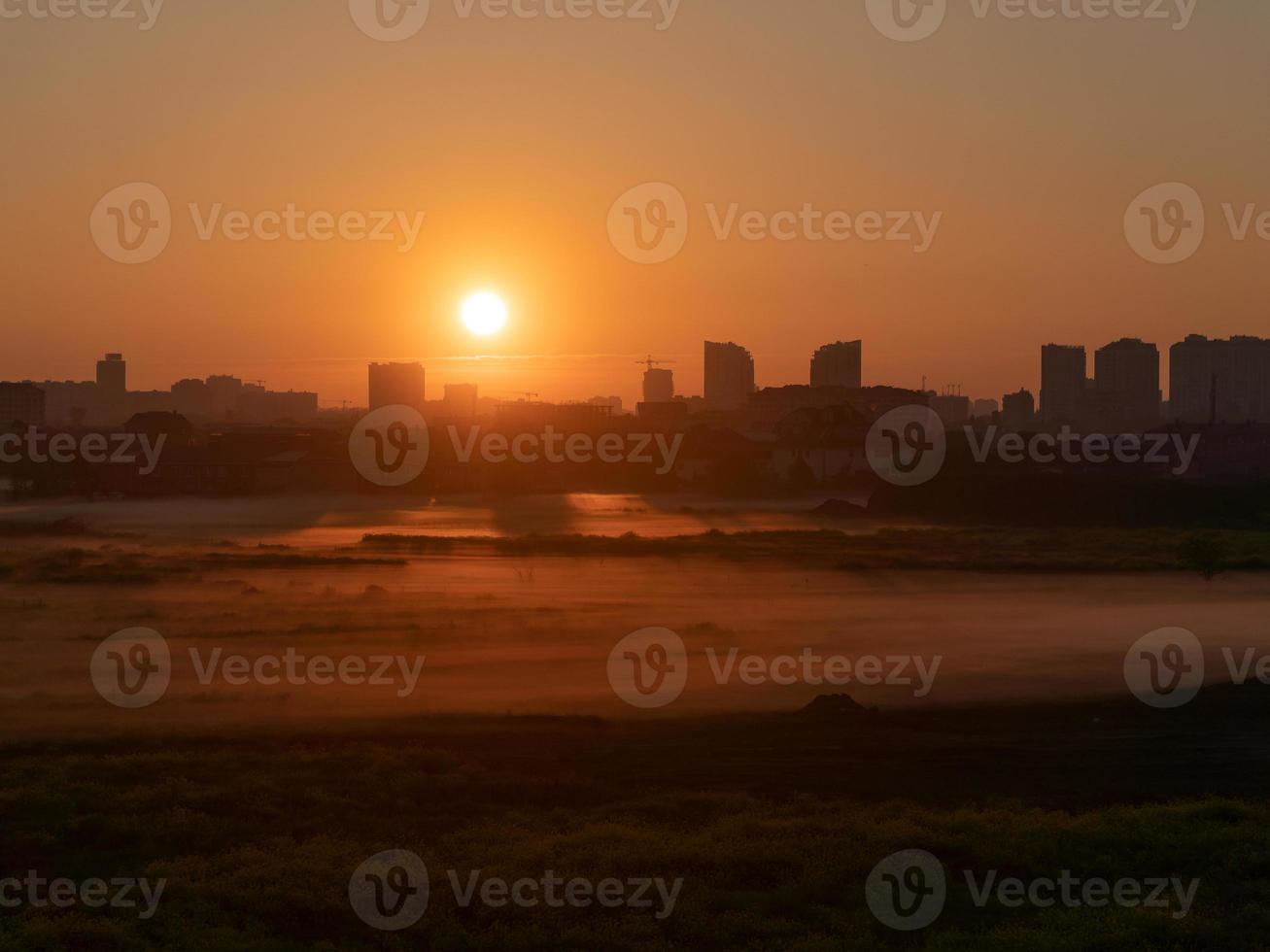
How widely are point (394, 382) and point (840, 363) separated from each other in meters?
65.5

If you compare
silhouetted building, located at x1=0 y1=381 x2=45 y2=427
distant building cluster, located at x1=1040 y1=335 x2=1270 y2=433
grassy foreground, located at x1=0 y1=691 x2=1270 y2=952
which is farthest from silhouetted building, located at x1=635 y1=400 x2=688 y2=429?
grassy foreground, located at x1=0 y1=691 x2=1270 y2=952

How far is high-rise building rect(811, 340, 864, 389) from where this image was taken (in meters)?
193

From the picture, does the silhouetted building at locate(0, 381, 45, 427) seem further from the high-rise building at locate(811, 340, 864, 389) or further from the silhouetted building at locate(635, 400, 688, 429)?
the high-rise building at locate(811, 340, 864, 389)

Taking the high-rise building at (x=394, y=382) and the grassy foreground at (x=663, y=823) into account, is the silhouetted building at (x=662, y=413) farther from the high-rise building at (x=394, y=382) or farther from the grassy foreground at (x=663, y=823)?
the grassy foreground at (x=663, y=823)

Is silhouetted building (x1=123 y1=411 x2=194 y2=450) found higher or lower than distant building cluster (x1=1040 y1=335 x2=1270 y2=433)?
lower

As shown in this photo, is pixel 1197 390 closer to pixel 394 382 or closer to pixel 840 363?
pixel 840 363

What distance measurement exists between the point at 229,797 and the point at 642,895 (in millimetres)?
5275

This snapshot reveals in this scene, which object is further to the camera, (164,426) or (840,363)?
(840,363)

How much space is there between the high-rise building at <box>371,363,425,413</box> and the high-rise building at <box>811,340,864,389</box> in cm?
5929

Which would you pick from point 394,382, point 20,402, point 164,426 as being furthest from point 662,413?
point 20,402

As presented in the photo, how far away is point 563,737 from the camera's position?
18062 mm

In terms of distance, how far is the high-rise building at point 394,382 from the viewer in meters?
178

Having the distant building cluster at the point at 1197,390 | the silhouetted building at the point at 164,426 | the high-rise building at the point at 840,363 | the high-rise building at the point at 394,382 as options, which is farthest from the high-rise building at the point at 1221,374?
the silhouetted building at the point at 164,426

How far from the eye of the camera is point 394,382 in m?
179
